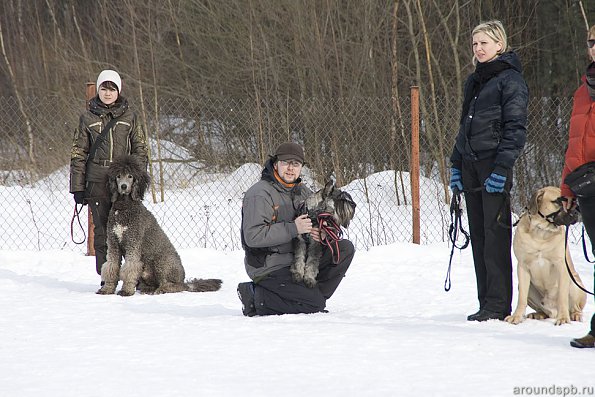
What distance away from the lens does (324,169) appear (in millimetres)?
10422

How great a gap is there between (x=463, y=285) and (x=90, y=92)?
416 centimetres

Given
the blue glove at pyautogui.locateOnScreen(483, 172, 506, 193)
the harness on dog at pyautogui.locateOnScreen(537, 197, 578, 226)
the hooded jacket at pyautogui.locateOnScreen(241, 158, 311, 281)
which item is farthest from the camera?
the hooded jacket at pyautogui.locateOnScreen(241, 158, 311, 281)

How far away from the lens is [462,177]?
469 centimetres

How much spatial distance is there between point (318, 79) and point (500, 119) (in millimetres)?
7536

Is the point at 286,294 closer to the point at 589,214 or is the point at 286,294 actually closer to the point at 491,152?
the point at 491,152

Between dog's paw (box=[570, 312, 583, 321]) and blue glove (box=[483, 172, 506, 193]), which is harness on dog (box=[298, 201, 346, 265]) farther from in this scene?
dog's paw (box=[570, 312, 583, 321])

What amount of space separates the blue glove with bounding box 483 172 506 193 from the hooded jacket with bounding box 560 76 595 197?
1.86 feet

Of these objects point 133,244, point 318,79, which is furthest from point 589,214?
point 318,79

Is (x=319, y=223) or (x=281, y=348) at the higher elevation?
(x=319, y=223)

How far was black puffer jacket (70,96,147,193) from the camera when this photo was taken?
20.7 feet

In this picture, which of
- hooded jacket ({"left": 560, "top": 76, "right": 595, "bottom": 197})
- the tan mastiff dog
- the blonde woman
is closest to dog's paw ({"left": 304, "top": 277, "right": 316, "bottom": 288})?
the blonde woman

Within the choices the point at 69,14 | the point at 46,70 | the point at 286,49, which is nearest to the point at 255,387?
the point at 286,49

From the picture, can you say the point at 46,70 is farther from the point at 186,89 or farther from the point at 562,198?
the point at 562,198

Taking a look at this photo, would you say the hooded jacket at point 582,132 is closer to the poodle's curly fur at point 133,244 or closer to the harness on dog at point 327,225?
the harness on dog at point 327,225
